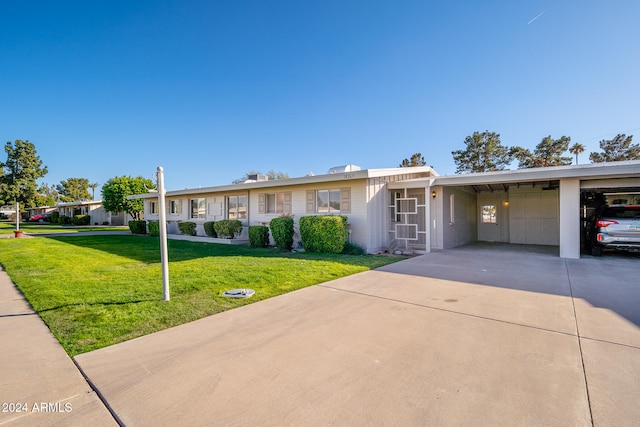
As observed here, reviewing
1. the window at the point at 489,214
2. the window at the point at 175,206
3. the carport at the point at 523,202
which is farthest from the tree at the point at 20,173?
the window at the point at 489,214

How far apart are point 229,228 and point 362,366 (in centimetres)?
1168

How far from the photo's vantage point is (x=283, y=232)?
34.8 feet

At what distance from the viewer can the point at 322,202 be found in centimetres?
1132

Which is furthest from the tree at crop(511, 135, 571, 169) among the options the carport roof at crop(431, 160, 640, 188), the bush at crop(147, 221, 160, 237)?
the bush at crop(147, 221, 160, 237)

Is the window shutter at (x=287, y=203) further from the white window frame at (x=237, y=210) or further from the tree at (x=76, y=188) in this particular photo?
the tree at (x=76, y=188)

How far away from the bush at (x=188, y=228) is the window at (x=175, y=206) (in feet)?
6.76

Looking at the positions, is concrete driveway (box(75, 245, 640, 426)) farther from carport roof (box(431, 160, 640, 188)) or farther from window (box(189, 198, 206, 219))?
window (box(189, 198, 206, 219))

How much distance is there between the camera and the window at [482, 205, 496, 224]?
14.5 m

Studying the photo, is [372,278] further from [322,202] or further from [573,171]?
[573,171]

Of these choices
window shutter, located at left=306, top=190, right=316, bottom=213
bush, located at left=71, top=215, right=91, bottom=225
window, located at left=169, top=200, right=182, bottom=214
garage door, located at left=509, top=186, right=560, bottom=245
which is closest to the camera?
window shutter, located at left=306, top=190, right=316, bottom=213

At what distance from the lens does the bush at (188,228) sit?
1558cm

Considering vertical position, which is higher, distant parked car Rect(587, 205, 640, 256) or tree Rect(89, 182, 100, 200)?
tree Rect(89, 182, 100, 200)

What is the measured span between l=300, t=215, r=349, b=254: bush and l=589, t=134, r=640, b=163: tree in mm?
34243

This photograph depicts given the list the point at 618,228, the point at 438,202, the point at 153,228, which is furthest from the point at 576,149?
the point at 153,228
